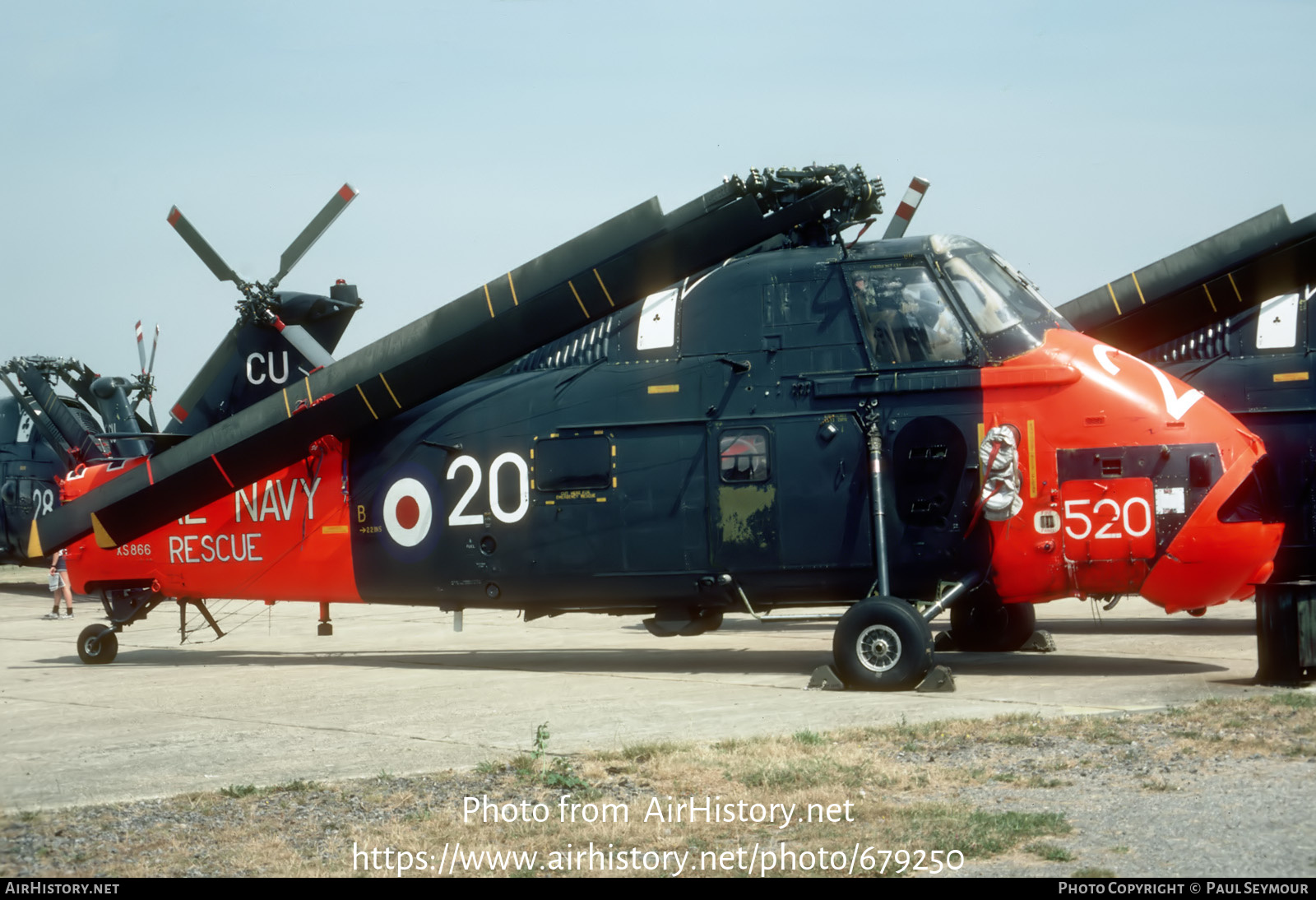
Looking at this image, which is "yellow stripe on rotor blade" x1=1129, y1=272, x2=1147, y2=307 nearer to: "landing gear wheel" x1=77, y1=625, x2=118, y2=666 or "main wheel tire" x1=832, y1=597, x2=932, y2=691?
"main wheel tire" x1=832, y1=597, x2=932, y2=691

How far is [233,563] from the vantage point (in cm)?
1417

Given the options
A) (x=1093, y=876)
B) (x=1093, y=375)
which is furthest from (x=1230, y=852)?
(x=1093, y=375)

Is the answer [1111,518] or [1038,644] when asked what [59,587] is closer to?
[1038,644]

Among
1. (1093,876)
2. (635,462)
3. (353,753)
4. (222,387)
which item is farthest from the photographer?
(222,387)

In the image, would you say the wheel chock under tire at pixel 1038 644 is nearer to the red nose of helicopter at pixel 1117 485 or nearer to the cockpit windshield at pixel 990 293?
the red nose of helicopter at pixel 1117 485

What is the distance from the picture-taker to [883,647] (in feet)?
34.8

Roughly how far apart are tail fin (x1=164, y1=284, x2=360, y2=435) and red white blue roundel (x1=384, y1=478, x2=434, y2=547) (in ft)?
9.53

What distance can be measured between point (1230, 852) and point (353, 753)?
16.9 ft

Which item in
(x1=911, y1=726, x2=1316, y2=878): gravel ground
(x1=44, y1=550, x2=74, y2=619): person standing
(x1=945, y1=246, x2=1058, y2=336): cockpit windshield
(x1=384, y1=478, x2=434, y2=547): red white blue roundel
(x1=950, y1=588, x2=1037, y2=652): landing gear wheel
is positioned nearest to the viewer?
(x1=911, y1=726, x2=1316, y2=878): gravel ground

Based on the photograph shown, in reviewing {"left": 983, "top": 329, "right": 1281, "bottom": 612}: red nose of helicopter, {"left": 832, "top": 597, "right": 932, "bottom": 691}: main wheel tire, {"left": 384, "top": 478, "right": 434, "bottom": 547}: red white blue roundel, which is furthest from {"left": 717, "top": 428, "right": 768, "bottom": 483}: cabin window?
{"left": 384, "top": 478, "right": 434, "bottom": 547}: red white blue roundel

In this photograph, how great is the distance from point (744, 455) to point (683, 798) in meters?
5.50

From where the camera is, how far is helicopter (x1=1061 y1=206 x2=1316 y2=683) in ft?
42.3

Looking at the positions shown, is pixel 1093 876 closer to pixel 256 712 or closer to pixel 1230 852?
pixel 1230 852

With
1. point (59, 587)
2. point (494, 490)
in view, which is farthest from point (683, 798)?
point (59, 587)
